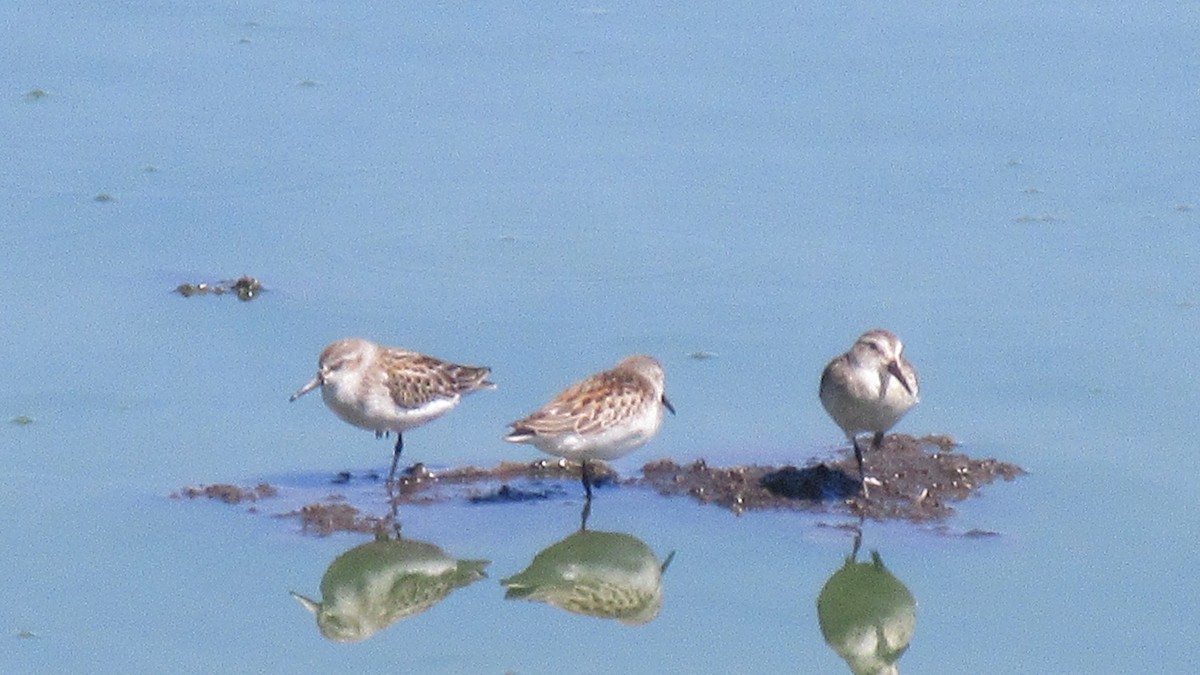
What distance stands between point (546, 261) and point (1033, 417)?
304cm

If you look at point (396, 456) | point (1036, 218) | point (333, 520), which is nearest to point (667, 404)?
point (396, 456)

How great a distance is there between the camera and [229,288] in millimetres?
12258

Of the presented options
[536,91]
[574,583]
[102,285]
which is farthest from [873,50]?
[574,583]

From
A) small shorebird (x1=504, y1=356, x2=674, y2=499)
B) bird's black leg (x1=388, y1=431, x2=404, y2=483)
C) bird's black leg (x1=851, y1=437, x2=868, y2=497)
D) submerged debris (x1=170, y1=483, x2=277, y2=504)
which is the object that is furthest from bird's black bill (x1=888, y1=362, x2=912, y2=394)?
submerged debris (x1=170, y1=483, x2=277, y2=504)

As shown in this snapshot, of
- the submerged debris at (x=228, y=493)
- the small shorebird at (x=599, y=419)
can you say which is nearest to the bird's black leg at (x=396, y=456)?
the submerged debris at (x=228, y=493)

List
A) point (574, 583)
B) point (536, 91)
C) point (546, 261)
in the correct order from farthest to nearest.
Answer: point (536, 91)
point (546, 261)
point (574, 583)

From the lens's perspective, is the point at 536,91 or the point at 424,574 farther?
the point at 536,91

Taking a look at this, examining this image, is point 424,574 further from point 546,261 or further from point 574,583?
point 546,261

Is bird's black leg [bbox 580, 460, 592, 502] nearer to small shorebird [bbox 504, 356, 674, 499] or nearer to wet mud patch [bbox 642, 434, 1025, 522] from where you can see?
small shorebird [bbox 504, 356, 674, 499]

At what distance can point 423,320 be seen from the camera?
39.3 feet

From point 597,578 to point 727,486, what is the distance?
97cm

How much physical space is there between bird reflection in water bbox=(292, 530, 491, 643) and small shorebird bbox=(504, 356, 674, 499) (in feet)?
2.17

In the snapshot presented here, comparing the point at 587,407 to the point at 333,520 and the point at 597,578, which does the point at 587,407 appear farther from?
the point at 333,520

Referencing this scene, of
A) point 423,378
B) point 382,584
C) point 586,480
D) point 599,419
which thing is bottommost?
point 382,584
